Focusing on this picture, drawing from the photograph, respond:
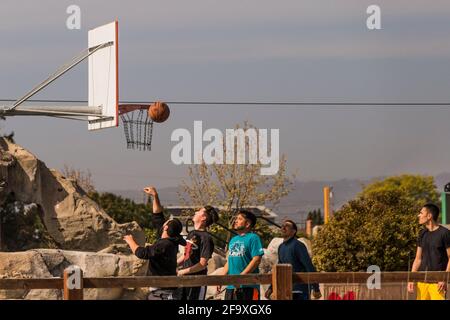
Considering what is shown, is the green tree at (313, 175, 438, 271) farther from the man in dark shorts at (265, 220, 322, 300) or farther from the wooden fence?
the wooden fence

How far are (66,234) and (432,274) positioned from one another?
1173 cm

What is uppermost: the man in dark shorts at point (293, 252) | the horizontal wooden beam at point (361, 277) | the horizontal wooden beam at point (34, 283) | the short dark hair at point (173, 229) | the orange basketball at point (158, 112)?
the orange basketball at point (158, 112)

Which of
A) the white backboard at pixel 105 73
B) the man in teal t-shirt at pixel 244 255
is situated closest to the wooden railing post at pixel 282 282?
the man in teal t-shirt at pixel 244 255

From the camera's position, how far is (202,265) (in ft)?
40.8

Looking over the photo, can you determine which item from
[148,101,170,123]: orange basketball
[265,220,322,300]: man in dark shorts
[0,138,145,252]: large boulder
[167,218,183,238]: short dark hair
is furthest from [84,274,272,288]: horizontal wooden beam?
[148,101,170,123]: orange basketball

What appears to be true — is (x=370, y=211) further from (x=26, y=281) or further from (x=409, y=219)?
(x=26, y=281)

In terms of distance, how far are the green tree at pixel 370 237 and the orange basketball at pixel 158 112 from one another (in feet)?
15.5

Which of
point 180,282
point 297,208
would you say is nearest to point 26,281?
point 180,282

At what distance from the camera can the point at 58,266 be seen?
18.5m

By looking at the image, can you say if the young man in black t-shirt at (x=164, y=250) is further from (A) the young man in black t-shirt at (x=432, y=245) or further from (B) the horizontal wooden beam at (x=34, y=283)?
(A) the young man in black t-shirt at (x=432, y=245)

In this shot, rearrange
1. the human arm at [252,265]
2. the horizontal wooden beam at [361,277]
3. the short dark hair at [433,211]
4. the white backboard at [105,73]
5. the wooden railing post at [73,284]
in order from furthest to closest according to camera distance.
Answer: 1. the white backboard at [105,73]
2. the short dark hair at [433,211]
3. the human arm at [252,265]
4. the horizontal wooden beam at [361,277]
5. the wooden railing post at [73,284]

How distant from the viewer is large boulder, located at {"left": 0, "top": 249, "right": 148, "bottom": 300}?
16719mm

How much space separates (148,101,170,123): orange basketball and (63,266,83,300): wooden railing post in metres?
15.1

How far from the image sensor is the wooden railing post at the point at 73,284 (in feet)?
35.2
